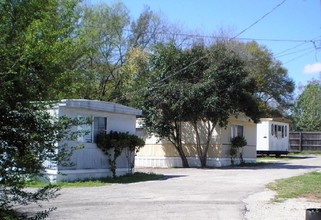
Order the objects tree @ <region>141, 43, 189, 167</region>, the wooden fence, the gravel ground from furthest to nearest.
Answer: the wooden fence < tree @ <region>141, 43, 189, 167</region> < the gravel ground

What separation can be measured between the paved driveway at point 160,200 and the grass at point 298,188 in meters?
0.68

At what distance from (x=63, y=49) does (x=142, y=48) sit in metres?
33.4

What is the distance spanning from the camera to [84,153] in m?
17.1

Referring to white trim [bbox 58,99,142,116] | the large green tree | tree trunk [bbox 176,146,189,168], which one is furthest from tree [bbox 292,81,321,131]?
white trim [bbox 58,99,142,116]

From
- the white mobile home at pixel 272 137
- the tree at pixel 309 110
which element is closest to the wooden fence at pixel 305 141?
the white mobile home at pixel 272 137

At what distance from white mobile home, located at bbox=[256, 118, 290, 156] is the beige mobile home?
26.6 ft

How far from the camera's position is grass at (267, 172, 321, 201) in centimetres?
1344

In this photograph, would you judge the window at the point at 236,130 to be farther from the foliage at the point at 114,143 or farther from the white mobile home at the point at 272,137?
the foliage at the point at 114,143

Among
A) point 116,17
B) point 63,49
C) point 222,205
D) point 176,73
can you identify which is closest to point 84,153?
point 222,205

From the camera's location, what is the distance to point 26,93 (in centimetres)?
437

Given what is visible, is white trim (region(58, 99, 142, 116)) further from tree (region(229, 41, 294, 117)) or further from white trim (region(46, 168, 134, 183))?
tree (region(229, 41, 294, 117))

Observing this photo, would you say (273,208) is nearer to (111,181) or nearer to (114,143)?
(111,181)

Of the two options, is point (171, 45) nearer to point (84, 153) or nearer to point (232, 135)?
point (232, 135)

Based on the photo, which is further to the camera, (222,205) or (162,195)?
(162,195)
